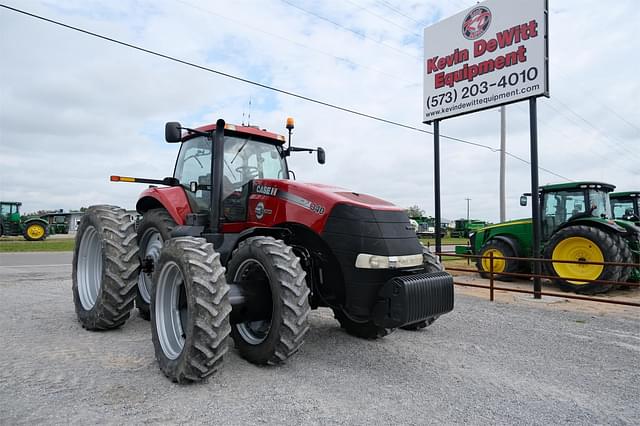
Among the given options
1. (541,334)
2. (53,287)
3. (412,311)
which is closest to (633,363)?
(541,334)

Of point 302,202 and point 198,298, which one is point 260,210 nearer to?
point 302,202

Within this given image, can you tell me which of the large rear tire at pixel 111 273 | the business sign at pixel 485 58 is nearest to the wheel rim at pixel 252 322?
the large rear tire at pixel 111 273

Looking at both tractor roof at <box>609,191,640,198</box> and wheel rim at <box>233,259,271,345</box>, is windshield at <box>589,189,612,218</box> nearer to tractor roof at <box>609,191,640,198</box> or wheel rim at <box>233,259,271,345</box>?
tractor roof at <box>609,191,640,198</box>

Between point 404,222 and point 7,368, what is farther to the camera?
point 404,222

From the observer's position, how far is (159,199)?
5594mm

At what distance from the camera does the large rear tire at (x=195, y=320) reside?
3.30 m

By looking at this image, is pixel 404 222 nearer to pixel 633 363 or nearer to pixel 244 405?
pixel 244 405

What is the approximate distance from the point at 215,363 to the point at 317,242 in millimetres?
1475

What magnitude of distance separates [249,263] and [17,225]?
2887 cm

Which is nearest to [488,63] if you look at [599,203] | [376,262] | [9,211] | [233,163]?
[599,203]

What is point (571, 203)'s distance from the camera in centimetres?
1034

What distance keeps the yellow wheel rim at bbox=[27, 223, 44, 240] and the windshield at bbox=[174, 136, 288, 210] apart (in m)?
25.8

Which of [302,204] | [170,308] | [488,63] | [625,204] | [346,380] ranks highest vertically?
[488,63]

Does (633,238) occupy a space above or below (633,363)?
above
